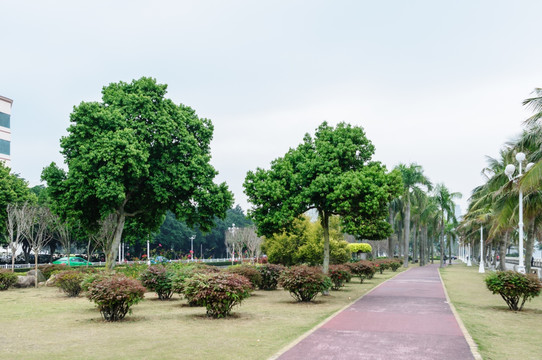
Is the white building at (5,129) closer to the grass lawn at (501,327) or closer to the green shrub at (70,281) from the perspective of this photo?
the green shrub at (70,281)

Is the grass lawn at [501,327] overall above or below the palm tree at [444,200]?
below

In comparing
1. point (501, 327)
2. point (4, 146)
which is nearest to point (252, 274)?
point (501, 327)

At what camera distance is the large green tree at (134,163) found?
A: 1034 inches

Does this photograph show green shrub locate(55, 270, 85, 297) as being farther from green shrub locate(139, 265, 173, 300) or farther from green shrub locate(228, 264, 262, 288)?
green shrub locate(228, 264, 262, 288)

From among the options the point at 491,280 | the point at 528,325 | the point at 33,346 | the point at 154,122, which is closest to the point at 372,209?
the point at 491,280

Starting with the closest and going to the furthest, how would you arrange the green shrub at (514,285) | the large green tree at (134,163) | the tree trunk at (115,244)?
the green shrub at (514,285), the large green tree at (134,163), the tree trunk at (115,244)

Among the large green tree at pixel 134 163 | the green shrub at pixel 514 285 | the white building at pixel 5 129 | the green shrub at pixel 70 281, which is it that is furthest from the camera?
the white building at pixel 5 129

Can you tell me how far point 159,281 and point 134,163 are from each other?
922cm

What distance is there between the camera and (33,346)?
32.4ft

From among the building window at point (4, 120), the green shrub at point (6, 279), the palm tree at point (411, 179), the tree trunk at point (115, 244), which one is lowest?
the green shrub at point (6, 279)

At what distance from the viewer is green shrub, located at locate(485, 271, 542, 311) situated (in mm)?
15938

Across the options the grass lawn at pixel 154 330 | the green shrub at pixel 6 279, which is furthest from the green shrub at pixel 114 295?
the green shrub at pixel 6 279

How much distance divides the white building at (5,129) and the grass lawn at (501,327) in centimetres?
5235

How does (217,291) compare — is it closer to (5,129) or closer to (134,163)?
(134,163)
